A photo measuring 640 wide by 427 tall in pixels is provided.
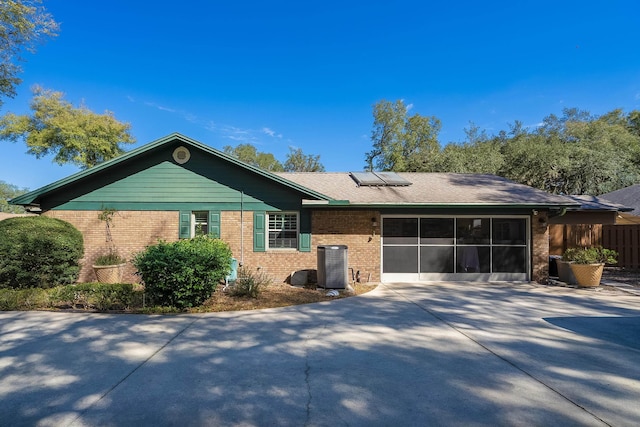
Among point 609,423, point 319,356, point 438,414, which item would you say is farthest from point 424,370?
point 609,423

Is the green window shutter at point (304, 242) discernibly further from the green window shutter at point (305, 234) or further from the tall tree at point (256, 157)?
the tall tree at point (256, 157)

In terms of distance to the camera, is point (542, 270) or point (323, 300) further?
point (542, 270)

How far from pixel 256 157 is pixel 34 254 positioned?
42.6 metres

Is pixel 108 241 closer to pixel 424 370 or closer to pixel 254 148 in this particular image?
pixel 424 370

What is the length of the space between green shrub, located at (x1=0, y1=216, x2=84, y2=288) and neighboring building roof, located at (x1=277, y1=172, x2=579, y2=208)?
24.6ft

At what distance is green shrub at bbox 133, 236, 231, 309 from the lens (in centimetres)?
696

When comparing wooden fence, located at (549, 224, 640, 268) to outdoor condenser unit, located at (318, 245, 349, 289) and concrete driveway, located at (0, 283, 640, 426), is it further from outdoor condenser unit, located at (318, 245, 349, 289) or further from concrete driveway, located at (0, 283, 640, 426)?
outdoor condenser unit, located at (318, 245, 349, 289)

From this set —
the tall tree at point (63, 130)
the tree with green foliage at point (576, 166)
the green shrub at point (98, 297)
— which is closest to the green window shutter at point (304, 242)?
the green shrub at point (98, 297)

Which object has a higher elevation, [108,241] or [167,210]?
[167,210]

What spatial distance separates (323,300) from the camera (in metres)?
8.23

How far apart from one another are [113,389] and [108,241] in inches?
330

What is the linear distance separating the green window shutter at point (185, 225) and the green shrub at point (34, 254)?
280cm

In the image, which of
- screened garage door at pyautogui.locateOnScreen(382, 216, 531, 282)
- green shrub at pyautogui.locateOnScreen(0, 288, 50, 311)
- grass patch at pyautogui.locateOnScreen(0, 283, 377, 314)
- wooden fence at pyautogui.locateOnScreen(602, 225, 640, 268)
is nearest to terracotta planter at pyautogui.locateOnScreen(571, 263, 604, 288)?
screened garage door at pyautogui.locateOnScreen(382, 216, 531, 282)

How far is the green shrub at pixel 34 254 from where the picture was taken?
327 inches
